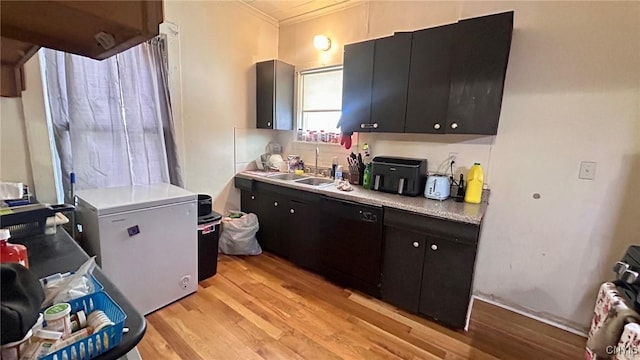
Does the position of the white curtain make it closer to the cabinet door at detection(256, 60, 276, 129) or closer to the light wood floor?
the cabinet door at detection(256, 60, 276, 129)

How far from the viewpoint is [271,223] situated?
9.75ft

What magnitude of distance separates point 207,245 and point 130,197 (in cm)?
77

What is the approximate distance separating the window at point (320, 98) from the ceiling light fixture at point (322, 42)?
0.71 ft

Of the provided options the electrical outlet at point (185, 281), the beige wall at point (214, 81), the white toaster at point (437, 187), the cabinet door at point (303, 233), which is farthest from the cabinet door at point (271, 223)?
the white toaster at point (437, 187)

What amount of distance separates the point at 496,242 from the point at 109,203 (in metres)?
2.86

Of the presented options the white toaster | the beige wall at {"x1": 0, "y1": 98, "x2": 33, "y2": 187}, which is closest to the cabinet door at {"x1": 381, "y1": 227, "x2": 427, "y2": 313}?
the white toaster

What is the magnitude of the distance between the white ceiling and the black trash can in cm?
228

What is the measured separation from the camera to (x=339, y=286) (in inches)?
98.8

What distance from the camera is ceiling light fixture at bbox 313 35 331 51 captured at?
2.96 meters

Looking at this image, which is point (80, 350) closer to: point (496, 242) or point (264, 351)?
point (264, 351)

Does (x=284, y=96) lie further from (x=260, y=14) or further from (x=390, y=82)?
(x=390, y=82)

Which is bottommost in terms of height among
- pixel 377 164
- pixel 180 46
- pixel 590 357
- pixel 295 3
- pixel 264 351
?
pixel 264 351

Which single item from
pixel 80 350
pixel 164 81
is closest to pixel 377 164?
pixel 164 81

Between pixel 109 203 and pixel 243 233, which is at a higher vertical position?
pixel 109 203
